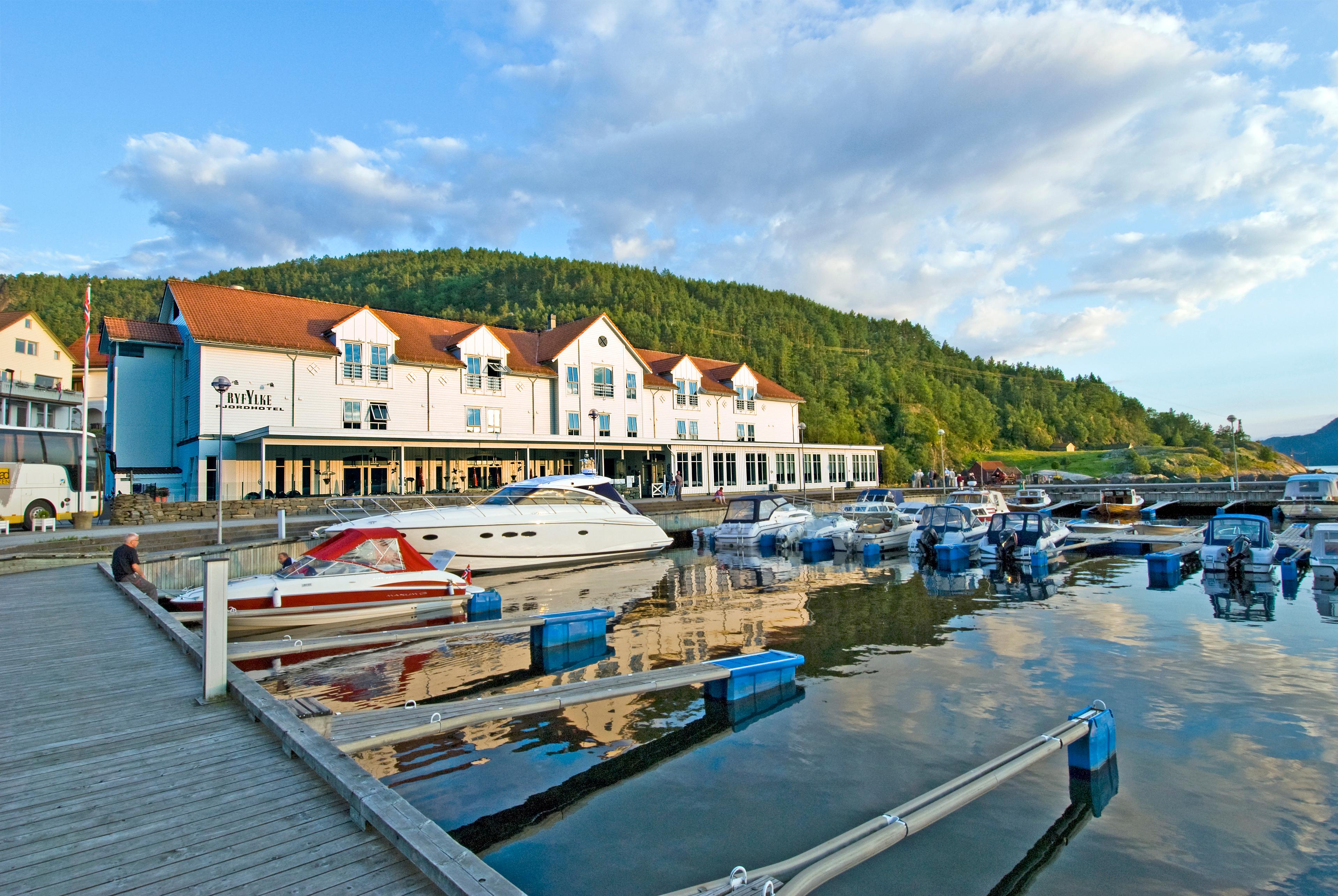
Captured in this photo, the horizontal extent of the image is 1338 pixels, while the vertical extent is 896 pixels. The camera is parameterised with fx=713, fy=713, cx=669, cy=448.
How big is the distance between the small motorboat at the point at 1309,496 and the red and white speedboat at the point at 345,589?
41.6m

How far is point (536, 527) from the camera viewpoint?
2123 cm

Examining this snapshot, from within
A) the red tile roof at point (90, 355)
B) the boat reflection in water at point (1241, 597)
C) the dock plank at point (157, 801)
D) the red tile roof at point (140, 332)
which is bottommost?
the boat reflection in water at point (1241, 597)

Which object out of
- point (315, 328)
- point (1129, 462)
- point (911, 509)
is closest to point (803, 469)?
point (911, 509)

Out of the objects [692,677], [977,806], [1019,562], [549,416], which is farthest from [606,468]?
[977,806]

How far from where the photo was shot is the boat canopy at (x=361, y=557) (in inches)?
531

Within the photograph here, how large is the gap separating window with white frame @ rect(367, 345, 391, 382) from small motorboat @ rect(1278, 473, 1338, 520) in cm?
4579

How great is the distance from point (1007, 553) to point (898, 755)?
17.0 m

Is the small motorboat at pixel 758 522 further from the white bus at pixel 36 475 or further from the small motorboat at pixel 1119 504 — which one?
the white bus at pixel 36 475

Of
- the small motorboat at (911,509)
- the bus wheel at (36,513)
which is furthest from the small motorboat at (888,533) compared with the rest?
the bus wheel at (36,513)

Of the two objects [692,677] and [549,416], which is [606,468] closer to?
[549,416]

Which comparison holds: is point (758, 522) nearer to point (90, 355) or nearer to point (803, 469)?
point (803, 469)

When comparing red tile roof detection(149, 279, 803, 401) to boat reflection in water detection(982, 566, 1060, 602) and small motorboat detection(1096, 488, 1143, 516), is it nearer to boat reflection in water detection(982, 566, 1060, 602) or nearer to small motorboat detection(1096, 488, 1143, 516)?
small motorboat detection(1096, 488, 1143, 516)

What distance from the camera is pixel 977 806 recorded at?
618 cm

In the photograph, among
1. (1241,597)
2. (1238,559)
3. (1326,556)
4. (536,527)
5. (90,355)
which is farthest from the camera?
(90,355)
